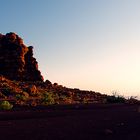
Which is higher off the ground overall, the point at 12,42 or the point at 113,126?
the point at 12,42

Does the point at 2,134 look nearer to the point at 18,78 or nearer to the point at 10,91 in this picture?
the point at 10,91

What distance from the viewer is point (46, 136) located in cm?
1186

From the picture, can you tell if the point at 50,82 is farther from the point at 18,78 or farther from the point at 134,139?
the point at 134,139

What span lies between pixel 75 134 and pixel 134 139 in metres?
1.72

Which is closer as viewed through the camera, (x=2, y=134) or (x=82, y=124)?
(x=2, y=134)

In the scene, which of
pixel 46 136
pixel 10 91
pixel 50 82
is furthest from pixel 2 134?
pixel 50 82

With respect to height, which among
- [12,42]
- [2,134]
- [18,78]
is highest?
[12,42]

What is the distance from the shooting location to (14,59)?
6631 cm

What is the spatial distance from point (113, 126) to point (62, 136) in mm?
3167

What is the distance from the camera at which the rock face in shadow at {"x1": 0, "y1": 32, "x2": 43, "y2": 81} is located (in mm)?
65938

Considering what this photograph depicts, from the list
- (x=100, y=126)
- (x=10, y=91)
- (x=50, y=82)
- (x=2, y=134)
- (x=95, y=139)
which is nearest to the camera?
(x=95, y=139)

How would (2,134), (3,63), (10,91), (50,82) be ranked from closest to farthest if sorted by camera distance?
1. (2,134)
2. (10,91)
3. (3,63)
4. (50,82)

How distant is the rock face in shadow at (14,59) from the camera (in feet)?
216

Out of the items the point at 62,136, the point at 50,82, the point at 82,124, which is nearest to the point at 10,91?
the point at 50,82
